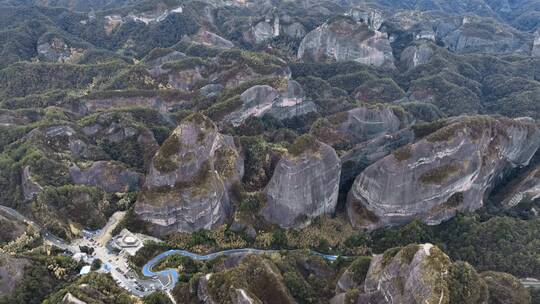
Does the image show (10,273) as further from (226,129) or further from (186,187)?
(226,129)

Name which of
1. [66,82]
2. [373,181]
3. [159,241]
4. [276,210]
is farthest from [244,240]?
[66,82]

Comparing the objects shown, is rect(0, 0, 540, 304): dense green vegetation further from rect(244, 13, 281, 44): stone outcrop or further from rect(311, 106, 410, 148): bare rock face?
Answer: rect(244, 13, 281, 44): stone outcrop

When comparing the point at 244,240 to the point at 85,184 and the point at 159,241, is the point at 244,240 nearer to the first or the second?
the point at 159,241

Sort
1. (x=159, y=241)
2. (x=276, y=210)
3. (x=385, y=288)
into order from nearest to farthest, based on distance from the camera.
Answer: (x=385, y=288) → (x=159, y=241) → (x=276, y=210)

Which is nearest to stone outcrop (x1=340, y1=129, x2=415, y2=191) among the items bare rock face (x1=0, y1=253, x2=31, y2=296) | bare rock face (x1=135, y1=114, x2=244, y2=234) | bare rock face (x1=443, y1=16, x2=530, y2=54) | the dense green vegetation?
the dense green vegetation

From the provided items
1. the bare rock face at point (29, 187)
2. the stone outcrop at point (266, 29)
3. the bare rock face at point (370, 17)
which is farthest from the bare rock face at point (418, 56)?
the bare rock face at point (29, 187)

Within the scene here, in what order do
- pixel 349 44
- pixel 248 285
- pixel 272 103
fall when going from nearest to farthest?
1. pixel 248 285
2. pixel 272 103
3. pixel 349 44

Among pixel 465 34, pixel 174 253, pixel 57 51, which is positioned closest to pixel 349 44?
pixel 465 34
